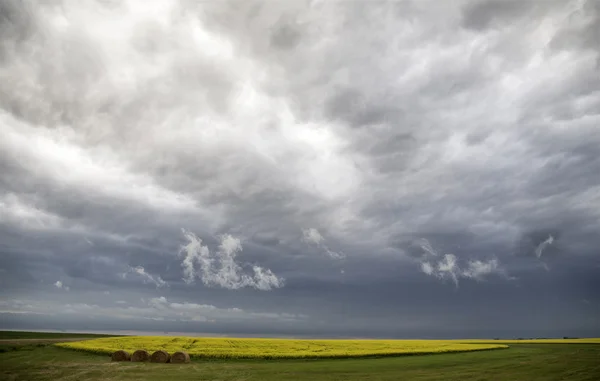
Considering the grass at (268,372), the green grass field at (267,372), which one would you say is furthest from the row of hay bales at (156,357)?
the green grass field at (267,372)

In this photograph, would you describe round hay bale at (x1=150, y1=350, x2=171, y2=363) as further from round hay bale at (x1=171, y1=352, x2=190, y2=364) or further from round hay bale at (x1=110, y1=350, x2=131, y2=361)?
round hay bale at (x1=110, y1=350, x2=131, y2=361)

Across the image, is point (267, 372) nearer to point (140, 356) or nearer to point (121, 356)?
point (140, 356)

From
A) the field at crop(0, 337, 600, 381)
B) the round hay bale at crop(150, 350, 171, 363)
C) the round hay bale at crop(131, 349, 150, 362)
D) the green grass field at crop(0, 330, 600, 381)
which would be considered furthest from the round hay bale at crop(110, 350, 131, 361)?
the round hay bale at crop(150, 350, 171, 363)

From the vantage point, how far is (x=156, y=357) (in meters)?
52.7

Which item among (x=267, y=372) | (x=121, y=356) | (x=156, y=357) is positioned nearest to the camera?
(x=267, y=372)

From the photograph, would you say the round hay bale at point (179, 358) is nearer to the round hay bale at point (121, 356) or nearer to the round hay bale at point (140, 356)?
the round hay bale at point (140, 356)

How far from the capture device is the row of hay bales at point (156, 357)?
51812mm

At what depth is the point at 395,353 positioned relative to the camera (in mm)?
70625

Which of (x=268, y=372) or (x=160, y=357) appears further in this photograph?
(x=160, y=357)

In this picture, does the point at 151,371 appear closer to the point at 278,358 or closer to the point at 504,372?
the point at 278,358

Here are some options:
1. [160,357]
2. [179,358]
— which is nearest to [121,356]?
[160,357]

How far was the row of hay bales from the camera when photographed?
5181 centimetres

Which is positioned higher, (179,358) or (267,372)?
(179,358)

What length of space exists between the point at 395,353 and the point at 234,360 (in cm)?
2978
